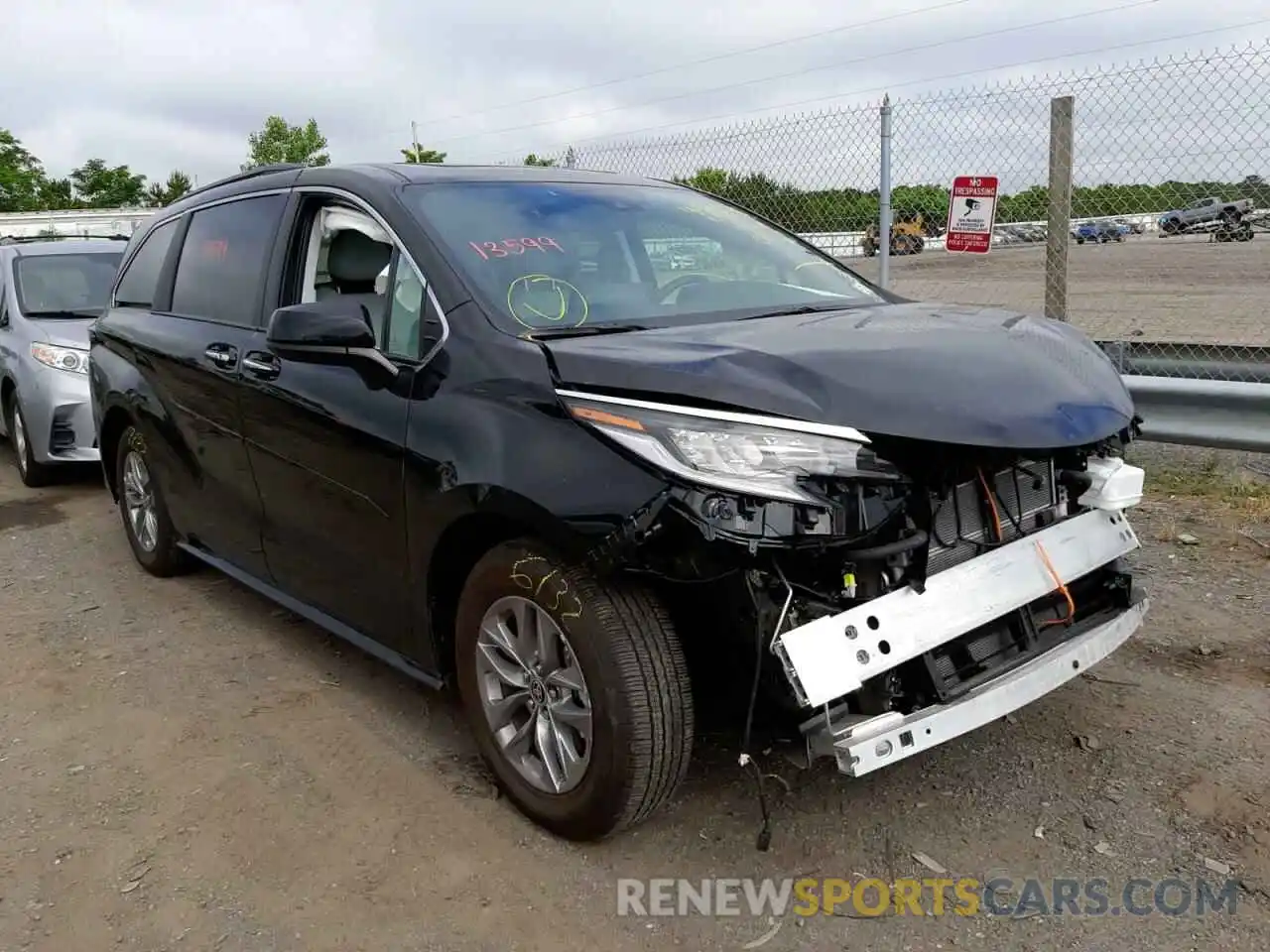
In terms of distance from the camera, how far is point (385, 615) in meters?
3.36

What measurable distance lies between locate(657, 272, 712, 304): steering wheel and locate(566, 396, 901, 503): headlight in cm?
95

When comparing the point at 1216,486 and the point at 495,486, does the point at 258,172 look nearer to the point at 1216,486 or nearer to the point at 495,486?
the point at 495,486

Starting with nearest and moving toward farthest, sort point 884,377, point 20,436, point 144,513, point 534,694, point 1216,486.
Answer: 1. point 884,377
2. point 534,694
3. point 144,513
4. point 1216,486
5. point 20,436

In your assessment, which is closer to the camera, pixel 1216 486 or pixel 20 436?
pixel 1216 486

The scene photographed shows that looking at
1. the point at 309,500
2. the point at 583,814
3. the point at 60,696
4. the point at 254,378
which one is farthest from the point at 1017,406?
the point at 60,696

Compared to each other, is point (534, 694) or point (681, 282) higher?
point (681, 282)

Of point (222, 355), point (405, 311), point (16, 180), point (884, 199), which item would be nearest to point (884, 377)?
point (405, 311)

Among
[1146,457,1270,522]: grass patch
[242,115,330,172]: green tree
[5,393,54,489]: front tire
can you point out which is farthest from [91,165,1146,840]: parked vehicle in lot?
[242,115,330,172]: green tree

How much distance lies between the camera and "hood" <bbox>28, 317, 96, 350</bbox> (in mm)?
7172

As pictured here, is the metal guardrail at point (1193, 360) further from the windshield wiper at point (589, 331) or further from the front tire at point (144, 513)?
the front tire at point (144, 513)

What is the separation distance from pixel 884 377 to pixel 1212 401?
3424 millimetres

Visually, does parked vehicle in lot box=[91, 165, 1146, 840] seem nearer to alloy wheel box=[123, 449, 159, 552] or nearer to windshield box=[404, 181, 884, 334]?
windshield box=[404, 181, 884, 334]

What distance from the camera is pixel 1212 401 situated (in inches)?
204

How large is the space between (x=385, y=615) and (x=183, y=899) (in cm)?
96
